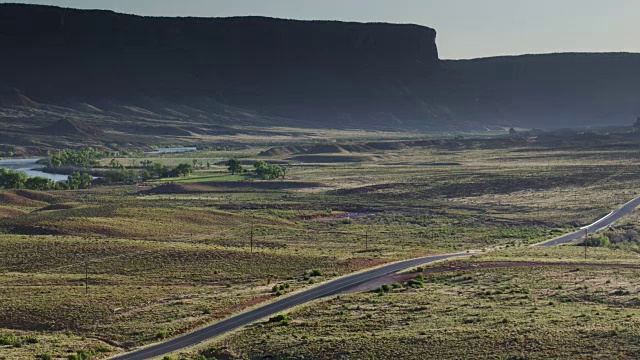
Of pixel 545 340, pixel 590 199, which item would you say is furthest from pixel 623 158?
pixel 545 340

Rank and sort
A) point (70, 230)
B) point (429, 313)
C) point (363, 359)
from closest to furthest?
point (363, 359)
point (429, 313)
point (70, 230)

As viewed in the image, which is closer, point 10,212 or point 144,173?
point 10,212

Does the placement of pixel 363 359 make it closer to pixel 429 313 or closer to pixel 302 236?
pixel 429 313

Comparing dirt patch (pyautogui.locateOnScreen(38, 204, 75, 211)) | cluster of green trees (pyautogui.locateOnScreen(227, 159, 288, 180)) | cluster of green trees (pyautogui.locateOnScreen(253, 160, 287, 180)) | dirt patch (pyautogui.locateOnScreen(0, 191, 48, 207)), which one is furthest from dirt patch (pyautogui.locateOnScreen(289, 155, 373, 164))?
dirt patch (pyautogui.locateOnScreen(38, 204, 75, 211))

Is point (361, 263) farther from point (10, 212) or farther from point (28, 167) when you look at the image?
point (28, 167)

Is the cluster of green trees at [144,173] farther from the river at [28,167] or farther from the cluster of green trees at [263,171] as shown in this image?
the river at [28,167]

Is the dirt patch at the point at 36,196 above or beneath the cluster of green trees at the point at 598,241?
beneath

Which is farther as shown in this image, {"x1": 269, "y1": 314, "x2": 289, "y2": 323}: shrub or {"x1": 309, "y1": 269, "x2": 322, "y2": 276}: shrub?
{"x1": 309, "y1": 269, "x2": 322, "y2": 276}: shrub

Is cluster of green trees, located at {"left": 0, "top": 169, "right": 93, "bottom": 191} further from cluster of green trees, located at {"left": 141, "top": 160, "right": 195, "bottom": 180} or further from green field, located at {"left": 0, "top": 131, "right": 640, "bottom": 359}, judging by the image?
cluster of green trees, located at {"left": 141, "top": 160, "right": 195, "bottom": 180}

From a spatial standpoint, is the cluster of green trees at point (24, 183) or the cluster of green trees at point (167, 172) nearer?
the cluster of green trees at point (24, 183)

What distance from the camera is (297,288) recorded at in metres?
54.6

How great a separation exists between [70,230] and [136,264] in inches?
656

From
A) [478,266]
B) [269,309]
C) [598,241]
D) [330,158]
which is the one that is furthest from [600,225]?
[330,158]

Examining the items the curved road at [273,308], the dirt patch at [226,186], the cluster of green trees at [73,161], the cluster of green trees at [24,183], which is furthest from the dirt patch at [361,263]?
the cluster of green trees at [73,161]
